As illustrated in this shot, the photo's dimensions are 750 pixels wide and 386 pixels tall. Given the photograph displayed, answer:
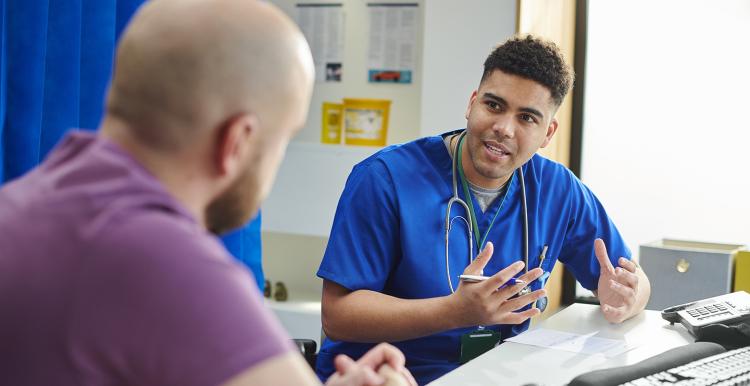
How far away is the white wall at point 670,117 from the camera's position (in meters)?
3.72

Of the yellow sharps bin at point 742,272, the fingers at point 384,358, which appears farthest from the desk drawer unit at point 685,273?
the fingers at point 384,358

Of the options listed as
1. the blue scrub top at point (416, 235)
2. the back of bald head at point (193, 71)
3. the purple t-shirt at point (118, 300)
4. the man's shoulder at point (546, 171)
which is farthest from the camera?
the man's shoulder at point (546, 171)

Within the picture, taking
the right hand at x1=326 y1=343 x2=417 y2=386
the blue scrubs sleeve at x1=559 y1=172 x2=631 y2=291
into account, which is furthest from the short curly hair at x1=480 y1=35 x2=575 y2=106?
the right hand at x1=326 y1=343 x2=417 y2=386

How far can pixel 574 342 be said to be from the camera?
71.8 inches

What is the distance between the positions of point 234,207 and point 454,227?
3.79 ft

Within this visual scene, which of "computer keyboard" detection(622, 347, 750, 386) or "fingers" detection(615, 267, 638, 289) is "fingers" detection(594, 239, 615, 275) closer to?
"fingers" detection(615, 267, 638, 289)

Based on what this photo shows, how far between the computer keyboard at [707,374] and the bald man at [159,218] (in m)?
0.81

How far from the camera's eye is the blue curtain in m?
1.86

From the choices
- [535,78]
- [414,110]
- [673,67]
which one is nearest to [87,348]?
[535,78]

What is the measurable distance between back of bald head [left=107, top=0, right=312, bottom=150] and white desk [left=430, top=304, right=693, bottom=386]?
80 centimetres

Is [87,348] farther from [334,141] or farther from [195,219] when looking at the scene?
[334,141]

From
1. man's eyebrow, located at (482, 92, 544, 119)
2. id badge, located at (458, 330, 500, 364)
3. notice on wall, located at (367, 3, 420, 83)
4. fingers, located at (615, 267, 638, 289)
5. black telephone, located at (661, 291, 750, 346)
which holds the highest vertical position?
notice on wall, located at (367, 3, 420, 83)

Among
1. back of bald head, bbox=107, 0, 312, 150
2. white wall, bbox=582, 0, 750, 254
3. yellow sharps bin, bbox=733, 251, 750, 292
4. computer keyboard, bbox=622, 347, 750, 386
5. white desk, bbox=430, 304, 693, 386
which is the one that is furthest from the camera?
white wall, bbox=582, 0, 750, 254

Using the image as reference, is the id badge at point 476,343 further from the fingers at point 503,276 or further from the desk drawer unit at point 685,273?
the desk drawer unit at point 685,273
